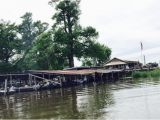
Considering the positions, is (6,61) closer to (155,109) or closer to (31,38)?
(31,38)

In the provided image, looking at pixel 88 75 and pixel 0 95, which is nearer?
pixel 0 95

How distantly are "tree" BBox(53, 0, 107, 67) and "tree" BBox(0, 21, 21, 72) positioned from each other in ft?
23.3

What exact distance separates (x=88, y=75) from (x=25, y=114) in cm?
4092

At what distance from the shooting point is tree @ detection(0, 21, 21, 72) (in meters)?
63.7

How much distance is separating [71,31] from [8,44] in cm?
1204

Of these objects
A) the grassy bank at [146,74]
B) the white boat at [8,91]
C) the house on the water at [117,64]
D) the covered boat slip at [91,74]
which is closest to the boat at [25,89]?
the white boat at [8,91]

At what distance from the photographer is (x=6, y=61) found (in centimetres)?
6456

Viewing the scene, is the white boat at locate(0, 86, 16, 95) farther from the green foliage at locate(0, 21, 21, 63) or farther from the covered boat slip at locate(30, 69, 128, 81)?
the green foliage at locate(0, 21, 21, 63)

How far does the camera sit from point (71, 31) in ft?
230

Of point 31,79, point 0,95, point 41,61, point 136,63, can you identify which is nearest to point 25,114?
point 0,95

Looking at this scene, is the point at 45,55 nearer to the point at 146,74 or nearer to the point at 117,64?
the point at 117,64

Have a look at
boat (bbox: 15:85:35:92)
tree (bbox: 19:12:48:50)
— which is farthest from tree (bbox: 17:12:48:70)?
boat (bbox: 15:85:35:92)

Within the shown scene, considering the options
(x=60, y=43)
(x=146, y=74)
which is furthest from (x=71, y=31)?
(x=146, y=74)

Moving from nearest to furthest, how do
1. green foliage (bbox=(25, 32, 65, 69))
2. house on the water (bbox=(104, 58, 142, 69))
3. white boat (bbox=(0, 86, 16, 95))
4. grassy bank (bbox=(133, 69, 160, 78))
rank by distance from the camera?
white boat (bbox=(0, 86, 16, 95))
grassy bank (bbox=(133, 69, 160, 78))
green foliage (bbox=(25, 32, 65, 69))
house on the water (bbox=(104, 58, 142, 69))
